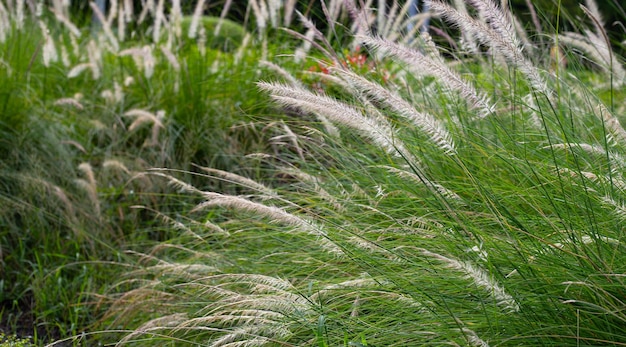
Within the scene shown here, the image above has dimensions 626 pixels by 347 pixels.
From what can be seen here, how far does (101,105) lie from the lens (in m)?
5.68

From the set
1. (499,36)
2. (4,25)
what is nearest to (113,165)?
(4,25)

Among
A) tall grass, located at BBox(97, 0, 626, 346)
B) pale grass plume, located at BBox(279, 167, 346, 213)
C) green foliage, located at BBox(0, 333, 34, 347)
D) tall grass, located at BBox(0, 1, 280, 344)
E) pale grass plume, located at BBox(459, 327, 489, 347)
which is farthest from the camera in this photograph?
tall grass, located at BBox(0, 1, 280, 344)

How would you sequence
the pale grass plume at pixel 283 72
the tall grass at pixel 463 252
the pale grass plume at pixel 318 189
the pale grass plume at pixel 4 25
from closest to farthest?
the tall grass at pixel 463 252
the pale grass plume at pixel 318 189
the pale grass plume at pixel 283 72
the pale grass plume at pixel 4 25

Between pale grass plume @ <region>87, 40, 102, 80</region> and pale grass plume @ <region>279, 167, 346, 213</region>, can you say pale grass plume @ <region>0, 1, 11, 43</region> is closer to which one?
pale grass plume @ <region>87, 40, 102, 80</region>

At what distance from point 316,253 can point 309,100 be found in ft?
3.05

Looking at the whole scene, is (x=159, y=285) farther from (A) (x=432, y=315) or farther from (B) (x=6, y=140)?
(B) (x=6, y=140)

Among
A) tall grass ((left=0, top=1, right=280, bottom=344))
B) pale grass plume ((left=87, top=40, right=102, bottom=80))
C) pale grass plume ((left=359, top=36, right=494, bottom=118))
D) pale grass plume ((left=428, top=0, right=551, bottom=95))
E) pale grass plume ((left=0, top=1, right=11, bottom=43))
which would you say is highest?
pale grass plume ((left=428, top=0, right=551, bottom=95))

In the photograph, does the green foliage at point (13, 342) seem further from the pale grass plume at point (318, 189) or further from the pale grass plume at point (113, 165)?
the pale grass plume at point (113, 165)

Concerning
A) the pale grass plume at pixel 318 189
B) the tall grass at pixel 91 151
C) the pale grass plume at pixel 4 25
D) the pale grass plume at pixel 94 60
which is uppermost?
the pale grass plume at pixel 318 189

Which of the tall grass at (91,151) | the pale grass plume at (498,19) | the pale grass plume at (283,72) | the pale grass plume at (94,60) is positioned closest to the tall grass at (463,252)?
the pale grass plume at (498,19)

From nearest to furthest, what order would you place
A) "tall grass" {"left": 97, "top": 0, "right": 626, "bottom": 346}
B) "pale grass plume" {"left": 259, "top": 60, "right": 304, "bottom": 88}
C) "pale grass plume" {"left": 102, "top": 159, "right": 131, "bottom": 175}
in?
"tall grass" {"left": 97, "top": 0, "right": 626, "bottom": 346} → "pale grass plume" {"left": 259, "top": 60, "right": 304, "bottom": 88} → "pale grass plume" {"left": 102, "top": 159, "right": 131, "bottom": 175}

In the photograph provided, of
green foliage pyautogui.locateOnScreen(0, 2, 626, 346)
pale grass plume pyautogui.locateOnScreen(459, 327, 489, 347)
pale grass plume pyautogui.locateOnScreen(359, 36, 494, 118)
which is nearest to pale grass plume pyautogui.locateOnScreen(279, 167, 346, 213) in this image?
green foliage pyautogui.locateOnScreen(0, 2, 626, 346)

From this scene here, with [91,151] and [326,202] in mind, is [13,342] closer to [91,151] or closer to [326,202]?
[326,202]

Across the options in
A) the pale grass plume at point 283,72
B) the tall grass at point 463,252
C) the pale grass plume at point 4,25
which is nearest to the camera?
the tall grass at point 463,252
